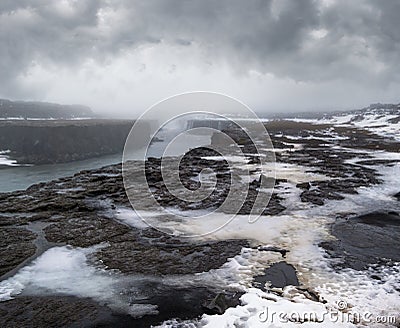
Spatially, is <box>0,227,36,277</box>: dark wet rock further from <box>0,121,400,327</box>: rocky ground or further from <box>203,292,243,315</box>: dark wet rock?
<box>203,292,243,315</box>: dark wet rock

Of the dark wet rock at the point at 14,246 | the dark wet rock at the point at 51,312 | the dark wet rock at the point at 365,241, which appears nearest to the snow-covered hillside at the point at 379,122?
the dark wet rock at the point at 365,241

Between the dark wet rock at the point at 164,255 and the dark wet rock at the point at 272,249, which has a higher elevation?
the dark wet rock at the point at 272,249

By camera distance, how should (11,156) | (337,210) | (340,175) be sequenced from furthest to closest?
(11,156) → (340,175) → (337,210)

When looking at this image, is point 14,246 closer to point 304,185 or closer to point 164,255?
point 164,255

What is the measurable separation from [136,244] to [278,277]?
4.29 metres

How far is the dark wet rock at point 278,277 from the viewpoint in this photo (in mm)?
7195

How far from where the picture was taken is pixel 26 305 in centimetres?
637

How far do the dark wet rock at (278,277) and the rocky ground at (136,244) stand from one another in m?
0.02

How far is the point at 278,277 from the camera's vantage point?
7.52 metres

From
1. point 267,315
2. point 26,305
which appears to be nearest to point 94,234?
point 26,305

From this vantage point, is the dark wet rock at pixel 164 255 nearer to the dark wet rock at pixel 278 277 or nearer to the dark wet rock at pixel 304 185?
the dark wet rock at pixel 278 277

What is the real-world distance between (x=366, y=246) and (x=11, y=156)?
6048cm

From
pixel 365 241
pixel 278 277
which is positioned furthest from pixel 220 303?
pixel 365 241

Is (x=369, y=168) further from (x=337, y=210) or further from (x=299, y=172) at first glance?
(x=337, y=210)
